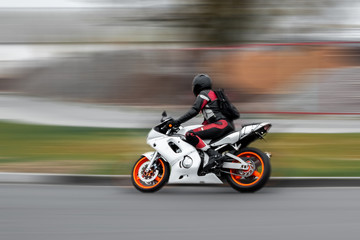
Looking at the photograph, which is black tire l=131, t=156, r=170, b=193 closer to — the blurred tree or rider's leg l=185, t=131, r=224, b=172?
rider's leg l=185, t=131, r=224, b=172

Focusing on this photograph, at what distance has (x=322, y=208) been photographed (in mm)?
7285

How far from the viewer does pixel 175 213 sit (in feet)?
23.3

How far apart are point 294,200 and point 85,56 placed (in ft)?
33.5

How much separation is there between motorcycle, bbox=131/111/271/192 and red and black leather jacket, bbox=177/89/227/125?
24 cm

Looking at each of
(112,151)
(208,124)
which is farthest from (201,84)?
(112,151)

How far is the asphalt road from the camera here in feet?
20.1

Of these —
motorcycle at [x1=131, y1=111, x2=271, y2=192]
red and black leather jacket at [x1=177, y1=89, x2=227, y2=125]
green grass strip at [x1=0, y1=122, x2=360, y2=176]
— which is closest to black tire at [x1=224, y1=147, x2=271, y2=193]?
motorcycle at [x1=131, y1=111, x2=271, y2=192]

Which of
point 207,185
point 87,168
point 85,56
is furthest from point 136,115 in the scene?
point 207,185

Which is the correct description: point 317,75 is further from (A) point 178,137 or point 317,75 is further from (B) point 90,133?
(A) point 178,137

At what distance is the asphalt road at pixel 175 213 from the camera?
6.13 m

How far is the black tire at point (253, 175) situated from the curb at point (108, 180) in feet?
1.87

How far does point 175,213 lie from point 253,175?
1.55 metres

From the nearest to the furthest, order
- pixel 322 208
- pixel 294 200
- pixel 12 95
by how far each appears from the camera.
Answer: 1. pixel 322 208
2. pixel 294 200
3. pixel 12 95

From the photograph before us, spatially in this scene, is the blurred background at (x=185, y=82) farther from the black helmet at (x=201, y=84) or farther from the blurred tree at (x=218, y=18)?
the black helmet at (x=201, y=84)
